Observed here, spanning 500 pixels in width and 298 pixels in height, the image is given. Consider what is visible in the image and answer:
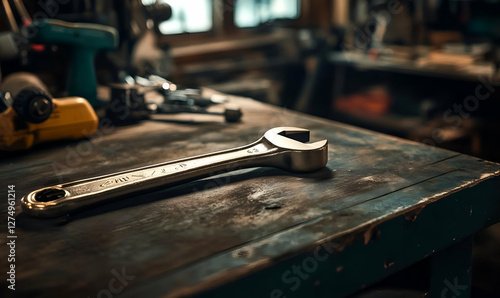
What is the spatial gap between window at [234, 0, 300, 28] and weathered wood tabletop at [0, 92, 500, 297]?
283cm

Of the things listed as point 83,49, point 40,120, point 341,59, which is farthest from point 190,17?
point 40,120

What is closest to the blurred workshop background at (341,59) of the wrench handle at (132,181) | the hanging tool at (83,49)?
the hanging tool at (83,49)

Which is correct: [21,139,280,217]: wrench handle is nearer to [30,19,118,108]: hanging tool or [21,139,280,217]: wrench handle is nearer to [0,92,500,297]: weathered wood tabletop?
[0,92,500,297]: weathered wood tabletop

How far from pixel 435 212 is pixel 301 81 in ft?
9.26

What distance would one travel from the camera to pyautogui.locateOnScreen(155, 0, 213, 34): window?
3.16m

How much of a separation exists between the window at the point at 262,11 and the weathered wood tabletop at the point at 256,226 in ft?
9.29

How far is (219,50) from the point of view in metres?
3.35

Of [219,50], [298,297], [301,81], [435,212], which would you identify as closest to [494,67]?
[301,81]

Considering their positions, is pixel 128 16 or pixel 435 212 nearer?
pixel 435 212

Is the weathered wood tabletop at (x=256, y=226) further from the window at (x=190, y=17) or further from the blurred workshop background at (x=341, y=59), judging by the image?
the window at (x=190, y=17)

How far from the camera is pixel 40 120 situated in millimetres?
952

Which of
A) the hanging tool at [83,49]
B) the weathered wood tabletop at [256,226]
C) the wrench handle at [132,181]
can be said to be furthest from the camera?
the hanging tool at [83,49]

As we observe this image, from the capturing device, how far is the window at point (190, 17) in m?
3.16

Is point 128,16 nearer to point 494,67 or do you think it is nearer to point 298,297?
point 298,297
